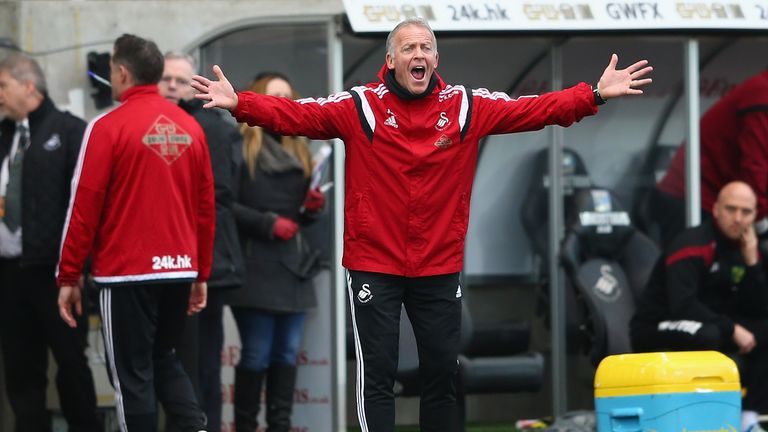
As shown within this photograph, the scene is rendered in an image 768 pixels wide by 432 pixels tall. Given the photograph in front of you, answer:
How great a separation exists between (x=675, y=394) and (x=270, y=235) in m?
2.27

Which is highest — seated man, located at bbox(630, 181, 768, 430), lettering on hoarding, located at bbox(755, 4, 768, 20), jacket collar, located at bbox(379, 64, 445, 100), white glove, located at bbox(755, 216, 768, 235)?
lettering on hoarding, located at bbox(755, 4, 768, 20)

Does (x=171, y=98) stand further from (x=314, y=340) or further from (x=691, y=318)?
(x=691, y=318)

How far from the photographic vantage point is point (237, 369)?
7617mm

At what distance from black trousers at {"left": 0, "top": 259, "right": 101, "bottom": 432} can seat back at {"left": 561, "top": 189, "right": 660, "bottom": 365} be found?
2.67m

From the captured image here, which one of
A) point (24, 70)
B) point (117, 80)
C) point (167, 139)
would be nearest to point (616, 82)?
point (167, 139)

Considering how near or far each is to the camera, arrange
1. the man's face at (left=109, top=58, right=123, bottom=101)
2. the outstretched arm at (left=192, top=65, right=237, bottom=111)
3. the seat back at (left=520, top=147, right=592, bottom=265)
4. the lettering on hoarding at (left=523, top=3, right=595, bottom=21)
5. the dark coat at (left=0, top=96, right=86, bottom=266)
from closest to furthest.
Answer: the outstretched arm at (left=192, top=65, right=237, bottom=111), the man's face at (left=109, top=58, right=123, bottom=101), the dark coat at (left=0, top=96, right=86, bottom=266), the lettering on hoarding at (left=523, top=3, right=595, bottom=21), the seat back at (left=520, top=147, right=592, bottom=265)

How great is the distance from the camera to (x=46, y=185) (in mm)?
6969

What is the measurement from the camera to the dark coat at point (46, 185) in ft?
22.8

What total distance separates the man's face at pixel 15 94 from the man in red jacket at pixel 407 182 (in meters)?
2.06

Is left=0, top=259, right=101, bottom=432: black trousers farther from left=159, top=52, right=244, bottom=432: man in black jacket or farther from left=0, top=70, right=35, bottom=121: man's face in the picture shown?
left=0, top=70, right=35, bottom=121: man's face

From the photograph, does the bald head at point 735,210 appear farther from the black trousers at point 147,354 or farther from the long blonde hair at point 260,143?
the black trousers at point 147,354

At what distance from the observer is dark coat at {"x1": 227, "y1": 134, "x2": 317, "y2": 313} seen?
757 cm

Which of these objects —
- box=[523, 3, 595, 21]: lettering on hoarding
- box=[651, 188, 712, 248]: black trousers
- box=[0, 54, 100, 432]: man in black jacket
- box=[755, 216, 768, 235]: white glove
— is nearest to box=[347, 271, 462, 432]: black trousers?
box=[0, 54, 100, 432]: man in black jacket

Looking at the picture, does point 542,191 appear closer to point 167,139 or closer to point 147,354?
point 167,139
